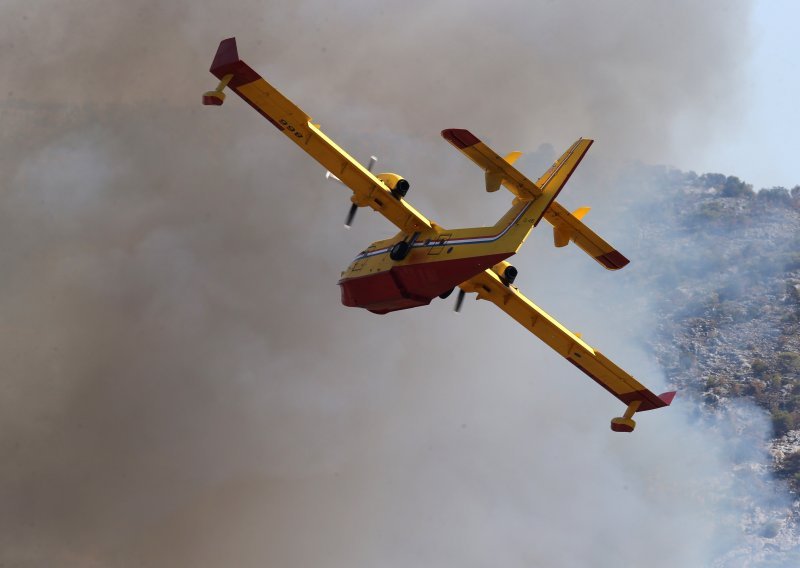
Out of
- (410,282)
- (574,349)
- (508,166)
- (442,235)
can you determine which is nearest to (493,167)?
(508,166)

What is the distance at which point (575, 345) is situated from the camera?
46.1 m

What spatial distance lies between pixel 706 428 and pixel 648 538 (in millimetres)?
12805

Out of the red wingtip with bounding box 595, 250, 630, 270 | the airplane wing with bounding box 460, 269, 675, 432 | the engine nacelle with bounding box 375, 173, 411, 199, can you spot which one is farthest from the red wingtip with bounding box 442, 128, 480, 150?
the airplane wing with bounding box 460, 269, 675, 432

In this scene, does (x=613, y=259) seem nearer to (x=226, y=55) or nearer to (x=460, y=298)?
(x=460, y=298)

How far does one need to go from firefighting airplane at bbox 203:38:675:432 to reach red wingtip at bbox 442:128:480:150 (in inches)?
1.2

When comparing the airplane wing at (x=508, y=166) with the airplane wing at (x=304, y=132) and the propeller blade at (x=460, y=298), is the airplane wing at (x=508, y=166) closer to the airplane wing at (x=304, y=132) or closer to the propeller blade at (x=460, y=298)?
the airplane wing at (x=304, y=132)

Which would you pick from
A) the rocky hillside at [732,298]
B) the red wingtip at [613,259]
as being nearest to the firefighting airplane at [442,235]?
the red wingtip at [613,259]

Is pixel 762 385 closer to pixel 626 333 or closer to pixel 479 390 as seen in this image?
pixel 626 333

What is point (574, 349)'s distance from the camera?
46.2 m

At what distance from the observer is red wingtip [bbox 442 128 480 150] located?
3606 centimetres

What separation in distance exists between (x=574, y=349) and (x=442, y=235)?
885cm

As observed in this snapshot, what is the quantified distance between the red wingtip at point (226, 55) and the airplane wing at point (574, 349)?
11754mm

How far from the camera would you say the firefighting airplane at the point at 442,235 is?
37375 mm

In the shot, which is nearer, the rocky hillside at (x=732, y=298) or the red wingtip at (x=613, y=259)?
the red wingtip at (x=613, y=259)
